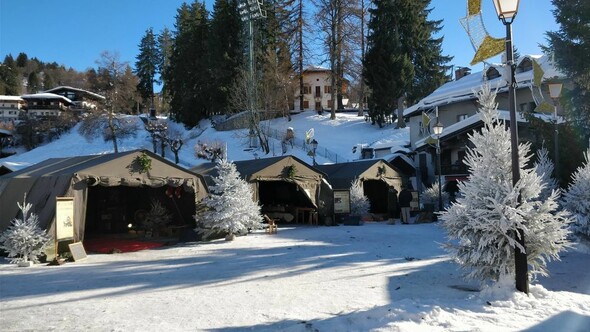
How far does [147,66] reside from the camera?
3150 inches

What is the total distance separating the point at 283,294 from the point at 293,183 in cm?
1220

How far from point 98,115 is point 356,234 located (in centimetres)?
3903

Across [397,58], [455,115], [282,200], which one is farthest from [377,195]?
[397,58]

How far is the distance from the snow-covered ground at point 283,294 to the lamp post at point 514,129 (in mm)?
254

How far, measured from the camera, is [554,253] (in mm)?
6652

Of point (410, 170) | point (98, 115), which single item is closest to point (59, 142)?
point (98, 115)

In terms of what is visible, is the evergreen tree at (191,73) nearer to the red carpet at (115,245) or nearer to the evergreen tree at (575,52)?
the red carpet at (115,245)

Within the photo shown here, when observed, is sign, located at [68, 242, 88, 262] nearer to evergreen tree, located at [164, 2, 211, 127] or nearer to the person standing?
the person standing

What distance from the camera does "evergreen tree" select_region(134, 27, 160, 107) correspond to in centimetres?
7994

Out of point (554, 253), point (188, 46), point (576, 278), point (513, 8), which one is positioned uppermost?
point (188, 46)

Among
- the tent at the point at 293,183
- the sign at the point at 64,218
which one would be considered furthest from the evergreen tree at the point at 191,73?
the sign at the point at 64,218

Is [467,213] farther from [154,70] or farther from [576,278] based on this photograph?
[154,70]

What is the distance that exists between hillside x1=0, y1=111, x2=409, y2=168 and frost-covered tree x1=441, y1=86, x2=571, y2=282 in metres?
31.2

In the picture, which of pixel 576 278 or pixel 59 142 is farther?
pixel 59 142
